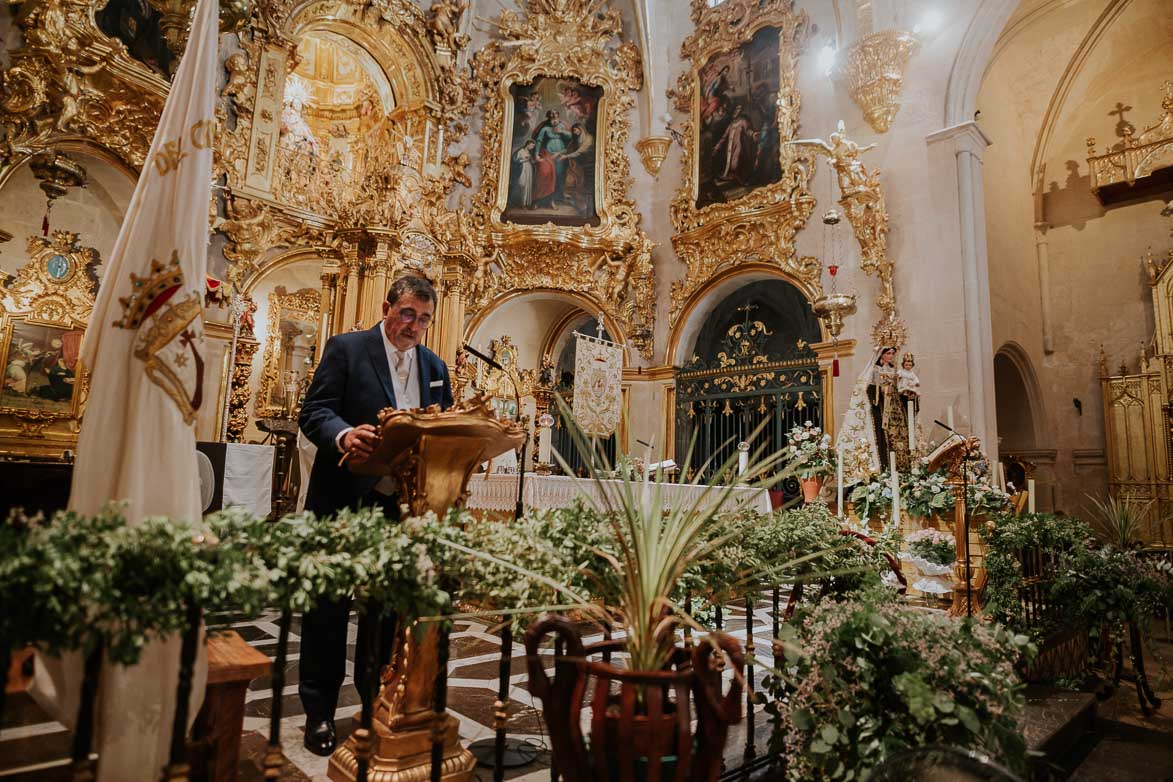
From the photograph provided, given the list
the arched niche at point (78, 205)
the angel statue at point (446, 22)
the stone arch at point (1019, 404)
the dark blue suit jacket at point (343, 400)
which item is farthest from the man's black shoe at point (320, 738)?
the angel statue at point (446, 22)

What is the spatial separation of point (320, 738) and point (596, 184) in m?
10.1

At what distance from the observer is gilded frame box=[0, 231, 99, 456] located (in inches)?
285

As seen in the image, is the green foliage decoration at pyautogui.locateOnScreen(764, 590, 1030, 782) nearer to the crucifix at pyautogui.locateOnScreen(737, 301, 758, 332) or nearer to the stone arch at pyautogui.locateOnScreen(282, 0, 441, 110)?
the crucifix at pyautogui.locateOnScreen(737, 301, 758, 332)

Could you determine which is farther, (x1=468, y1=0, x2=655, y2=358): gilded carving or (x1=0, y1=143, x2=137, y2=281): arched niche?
(x1=468, y1=0, x2=655, y2=358): gilded carving

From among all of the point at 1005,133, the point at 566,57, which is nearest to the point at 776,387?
the point at 1005,133

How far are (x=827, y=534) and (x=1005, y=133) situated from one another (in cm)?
1022

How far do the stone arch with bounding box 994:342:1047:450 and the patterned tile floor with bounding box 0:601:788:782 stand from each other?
27.7 ft

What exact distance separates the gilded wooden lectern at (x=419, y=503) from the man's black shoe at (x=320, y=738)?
0.21 m

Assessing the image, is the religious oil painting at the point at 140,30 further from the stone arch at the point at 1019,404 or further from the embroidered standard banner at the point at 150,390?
the stone arch at the point at 1019,404

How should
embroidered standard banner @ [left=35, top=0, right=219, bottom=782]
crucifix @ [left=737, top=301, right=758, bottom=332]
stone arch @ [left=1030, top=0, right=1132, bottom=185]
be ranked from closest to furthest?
embroidered standard banner @ [left=35, top=0, right=219, bottom=782] < stone arch @ [left=1030, top=0, right=1132, bottom=185] < crucifix @ [left=737, top=301, right=758, bottom=332]

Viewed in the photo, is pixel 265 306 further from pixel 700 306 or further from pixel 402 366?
pixel 402 366

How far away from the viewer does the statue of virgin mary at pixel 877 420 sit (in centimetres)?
738

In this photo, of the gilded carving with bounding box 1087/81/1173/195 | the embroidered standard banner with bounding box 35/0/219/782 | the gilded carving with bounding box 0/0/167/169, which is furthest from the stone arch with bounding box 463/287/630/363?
the embroidered standard banner with bounding box 35/0/219/782

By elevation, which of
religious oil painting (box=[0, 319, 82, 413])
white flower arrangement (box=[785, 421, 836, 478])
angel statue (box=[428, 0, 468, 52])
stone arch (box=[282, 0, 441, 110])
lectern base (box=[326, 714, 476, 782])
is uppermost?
angel statue (box=[428, 0, 468, 52])
